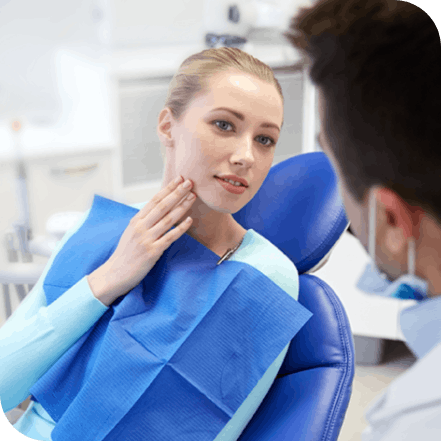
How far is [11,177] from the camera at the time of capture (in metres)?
0.97

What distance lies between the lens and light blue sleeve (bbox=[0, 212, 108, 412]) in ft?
2.47

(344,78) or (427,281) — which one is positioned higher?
(344,78)

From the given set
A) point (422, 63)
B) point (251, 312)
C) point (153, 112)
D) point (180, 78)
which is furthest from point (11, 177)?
point (422, 63)

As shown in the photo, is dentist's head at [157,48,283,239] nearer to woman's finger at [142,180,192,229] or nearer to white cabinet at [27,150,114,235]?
woman's finger at [142,180,192,229]

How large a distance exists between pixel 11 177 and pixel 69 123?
16 cm

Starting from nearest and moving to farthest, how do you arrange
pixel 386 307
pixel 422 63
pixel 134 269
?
pixel 422 63 → pixel 386 307 → pixel 134 269

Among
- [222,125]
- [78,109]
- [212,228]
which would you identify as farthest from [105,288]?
[78,109]

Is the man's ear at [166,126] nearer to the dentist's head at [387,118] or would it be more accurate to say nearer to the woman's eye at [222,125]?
the woman's eye at [222,125]

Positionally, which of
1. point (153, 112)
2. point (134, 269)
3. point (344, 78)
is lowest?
point (134, 269)

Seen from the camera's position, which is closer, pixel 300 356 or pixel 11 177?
pixel 300 356

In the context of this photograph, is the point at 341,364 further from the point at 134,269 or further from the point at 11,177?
the point at 11,177

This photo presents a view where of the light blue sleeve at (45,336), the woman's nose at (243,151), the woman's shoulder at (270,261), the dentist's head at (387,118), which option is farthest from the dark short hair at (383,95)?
the light blue sleeve at (45,336)

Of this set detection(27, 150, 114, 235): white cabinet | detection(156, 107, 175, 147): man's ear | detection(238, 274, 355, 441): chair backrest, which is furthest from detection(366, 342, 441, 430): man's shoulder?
detection(27, 150, 114, 235): white cabinet

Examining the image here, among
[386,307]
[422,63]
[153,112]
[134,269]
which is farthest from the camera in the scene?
[153,112]
